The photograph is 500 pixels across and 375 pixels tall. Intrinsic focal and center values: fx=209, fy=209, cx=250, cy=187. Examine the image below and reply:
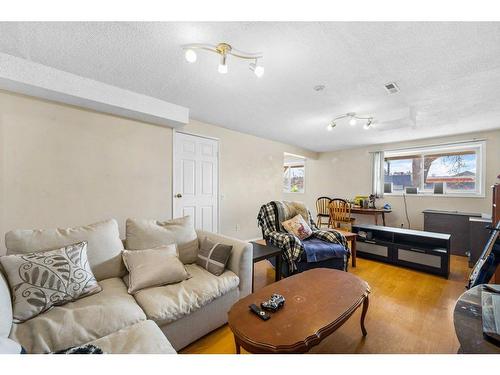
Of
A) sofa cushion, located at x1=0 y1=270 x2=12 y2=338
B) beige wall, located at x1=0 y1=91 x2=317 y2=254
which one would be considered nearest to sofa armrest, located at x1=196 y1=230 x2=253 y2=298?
sofa cushion, located at x1=0 y1=270 x2=12 y2=338

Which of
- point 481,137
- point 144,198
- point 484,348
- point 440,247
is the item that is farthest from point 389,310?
point 481,137

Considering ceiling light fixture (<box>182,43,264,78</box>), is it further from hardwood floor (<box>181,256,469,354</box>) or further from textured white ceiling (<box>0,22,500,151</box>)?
hardwood floor (<box>181,256,469,354</box>)

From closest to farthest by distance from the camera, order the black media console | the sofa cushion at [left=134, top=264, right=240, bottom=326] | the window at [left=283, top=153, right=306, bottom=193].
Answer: the sofa cushion at [left=134, top=264, right=240, bottom=326]
the black media console
the window at [left=283, top=153, right=306, bottom=193]

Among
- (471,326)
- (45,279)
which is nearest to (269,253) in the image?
(471,326)

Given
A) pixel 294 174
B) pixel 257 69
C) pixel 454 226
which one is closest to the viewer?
pixel 257 69

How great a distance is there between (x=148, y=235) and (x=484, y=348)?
2.02 m

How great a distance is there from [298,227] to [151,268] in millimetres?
1809

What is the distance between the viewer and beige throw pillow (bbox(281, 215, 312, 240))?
8.77ft

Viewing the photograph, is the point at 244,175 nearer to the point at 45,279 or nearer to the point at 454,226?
the point at 45,279

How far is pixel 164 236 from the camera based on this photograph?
5.89 ft

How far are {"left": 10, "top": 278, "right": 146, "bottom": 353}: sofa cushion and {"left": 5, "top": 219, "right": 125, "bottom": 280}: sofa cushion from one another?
26 centimetres

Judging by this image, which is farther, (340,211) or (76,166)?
(340,211)

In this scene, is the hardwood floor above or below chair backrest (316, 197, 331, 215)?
below
